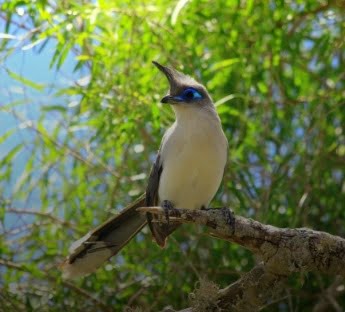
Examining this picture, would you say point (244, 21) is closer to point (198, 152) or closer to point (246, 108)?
point (246, 108)

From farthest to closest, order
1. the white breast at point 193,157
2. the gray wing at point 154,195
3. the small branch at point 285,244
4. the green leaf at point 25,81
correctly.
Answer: the green leaf at point 25,81 < the gray wing at point 154,195 < the white breast at point 193,157 < the small branch at point 285,244

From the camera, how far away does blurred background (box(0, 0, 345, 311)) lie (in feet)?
7.88

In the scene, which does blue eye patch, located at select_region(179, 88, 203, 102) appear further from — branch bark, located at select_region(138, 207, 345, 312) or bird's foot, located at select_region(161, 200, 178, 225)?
branch bark, located at select_region(138, 207, 345, 312)

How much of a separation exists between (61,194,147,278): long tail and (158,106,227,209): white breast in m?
0.15

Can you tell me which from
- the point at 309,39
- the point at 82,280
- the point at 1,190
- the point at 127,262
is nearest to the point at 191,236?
the point at 127,262

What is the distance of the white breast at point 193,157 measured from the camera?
196 centimetres

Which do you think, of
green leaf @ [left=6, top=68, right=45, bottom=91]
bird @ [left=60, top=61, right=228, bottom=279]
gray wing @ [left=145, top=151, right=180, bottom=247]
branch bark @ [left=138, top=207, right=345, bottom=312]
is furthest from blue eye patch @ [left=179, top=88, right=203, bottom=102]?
green leaf @ [left=6, top=68, right=45, bottom=91]

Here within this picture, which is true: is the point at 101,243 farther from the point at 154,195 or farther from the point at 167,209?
the point at 167,209

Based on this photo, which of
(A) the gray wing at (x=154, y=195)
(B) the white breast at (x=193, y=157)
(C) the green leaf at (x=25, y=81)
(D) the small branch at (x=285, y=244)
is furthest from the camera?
(C) the green leaf at (x=25, y=81)

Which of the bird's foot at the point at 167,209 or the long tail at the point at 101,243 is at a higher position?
the bird's foot at the point at 167,209

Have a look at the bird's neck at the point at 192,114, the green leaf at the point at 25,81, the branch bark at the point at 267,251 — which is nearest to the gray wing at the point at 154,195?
the bird's neck at the point at 192,114

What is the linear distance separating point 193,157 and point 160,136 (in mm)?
613

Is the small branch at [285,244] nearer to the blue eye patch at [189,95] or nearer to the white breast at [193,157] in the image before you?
the white breast at [193,157]

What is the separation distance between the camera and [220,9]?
8.36 feet
